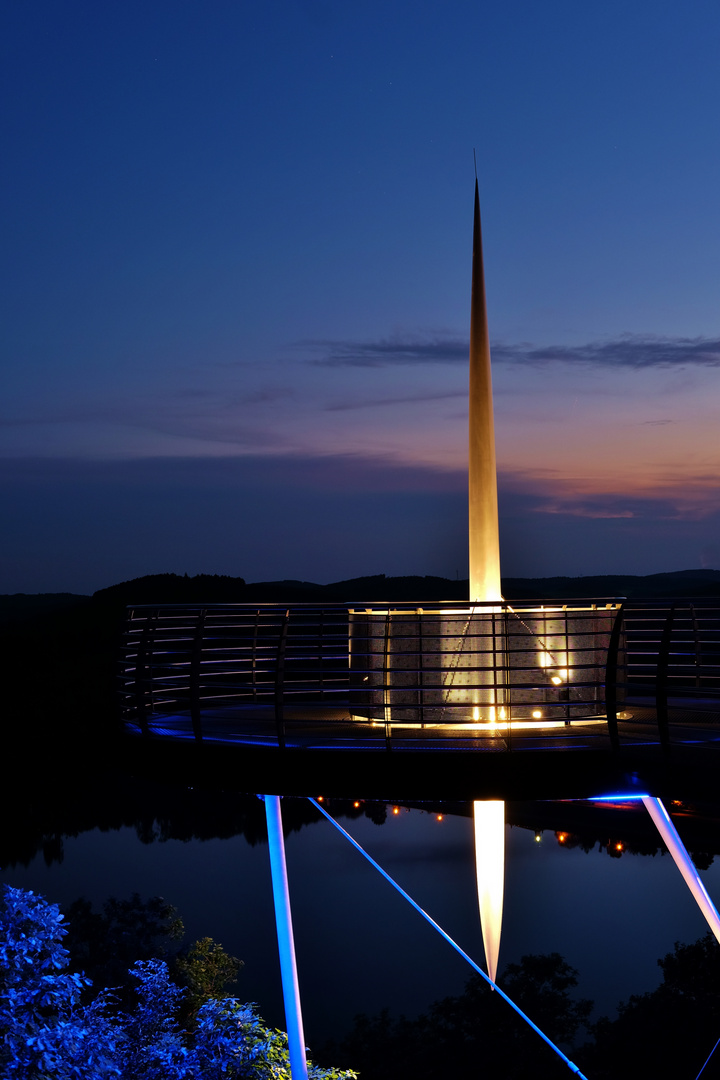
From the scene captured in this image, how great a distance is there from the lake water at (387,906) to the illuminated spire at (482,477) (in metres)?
36.8

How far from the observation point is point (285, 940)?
36.0 ft

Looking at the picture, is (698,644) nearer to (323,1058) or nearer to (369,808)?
(323,1058)

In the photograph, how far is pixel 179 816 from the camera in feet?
222

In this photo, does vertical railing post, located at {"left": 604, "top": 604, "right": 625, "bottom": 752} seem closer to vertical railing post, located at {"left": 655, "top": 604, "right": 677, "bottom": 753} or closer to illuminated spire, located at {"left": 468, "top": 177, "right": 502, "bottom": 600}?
vertical railing post, located at {"left": 655, "top": 604, "right": 677, "bottom": 753}

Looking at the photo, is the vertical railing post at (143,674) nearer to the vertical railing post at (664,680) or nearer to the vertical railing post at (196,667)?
the vertical railing post at (196,667)

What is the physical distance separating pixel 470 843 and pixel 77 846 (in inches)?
1001

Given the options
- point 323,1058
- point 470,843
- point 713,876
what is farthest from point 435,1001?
point 470,843

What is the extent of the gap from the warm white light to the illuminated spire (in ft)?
9.30

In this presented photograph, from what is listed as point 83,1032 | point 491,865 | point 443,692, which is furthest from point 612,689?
point 83,1032

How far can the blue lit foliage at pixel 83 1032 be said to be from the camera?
17.5 m

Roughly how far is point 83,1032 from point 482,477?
11.3 meters

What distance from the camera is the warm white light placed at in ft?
44.5

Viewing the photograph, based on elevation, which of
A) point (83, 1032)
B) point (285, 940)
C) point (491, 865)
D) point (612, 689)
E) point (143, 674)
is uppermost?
point (143, 674)

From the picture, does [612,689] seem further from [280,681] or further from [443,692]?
[443,692]
